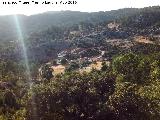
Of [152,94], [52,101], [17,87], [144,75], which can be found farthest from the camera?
[17,87]

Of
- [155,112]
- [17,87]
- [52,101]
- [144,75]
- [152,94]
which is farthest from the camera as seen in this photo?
[17,87]

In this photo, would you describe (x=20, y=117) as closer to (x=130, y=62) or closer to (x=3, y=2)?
(x=3, y=2)

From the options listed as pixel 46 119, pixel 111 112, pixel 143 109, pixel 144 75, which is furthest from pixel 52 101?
pixel 144 75

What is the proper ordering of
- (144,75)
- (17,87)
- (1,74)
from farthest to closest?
(1,74)
(17,87)
(144,75)

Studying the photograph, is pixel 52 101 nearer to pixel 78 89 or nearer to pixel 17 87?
pixel 78 89

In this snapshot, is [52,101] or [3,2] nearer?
[3,2]

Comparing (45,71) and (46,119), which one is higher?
(46,119)

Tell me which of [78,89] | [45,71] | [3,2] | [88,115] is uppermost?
[3,2]

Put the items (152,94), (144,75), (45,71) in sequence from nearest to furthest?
(152,94) → (144,75) → (45,71)

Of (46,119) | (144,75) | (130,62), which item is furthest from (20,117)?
(130,62)
